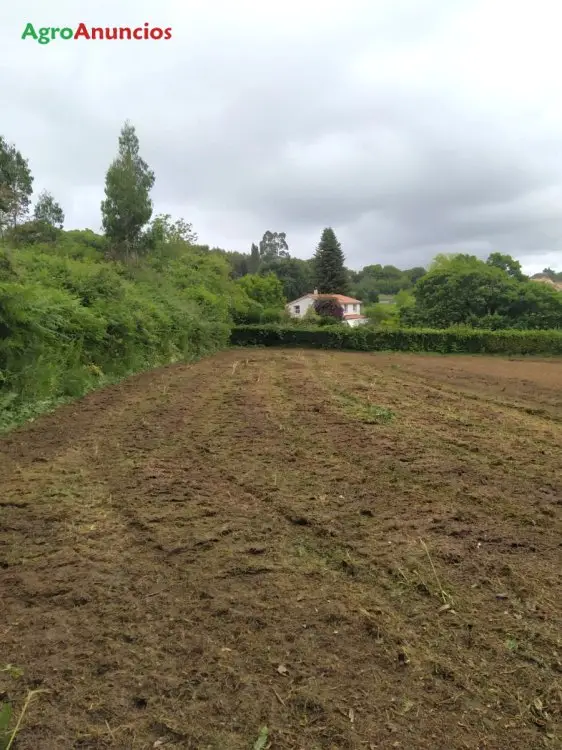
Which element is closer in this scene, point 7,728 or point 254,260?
point 7,728

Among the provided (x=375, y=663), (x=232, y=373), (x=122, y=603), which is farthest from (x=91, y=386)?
(x=375, y=663)

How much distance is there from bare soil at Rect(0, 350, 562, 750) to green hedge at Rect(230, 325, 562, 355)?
83.4ft

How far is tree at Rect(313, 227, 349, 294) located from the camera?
60969 mm

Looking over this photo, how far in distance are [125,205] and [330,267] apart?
114 ft

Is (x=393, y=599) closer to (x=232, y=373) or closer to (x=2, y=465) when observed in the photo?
(x=2, y=465)

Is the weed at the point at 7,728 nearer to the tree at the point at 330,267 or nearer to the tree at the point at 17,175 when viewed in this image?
the tree at the point at 17,175

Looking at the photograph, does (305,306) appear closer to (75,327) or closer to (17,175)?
(17,175)

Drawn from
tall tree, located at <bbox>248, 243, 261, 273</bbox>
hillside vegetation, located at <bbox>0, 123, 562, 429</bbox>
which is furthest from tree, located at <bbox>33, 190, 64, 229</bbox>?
tall tree, located at <bbox>248, 243, 261, 273</bbox>

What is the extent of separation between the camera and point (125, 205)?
30797 millimetres

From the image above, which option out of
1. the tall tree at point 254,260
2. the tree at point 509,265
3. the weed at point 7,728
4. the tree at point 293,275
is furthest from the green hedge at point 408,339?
the tall tree at point 254,260

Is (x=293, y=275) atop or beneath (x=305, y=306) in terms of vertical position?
atop

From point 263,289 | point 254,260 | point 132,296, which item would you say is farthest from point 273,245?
point 132,296

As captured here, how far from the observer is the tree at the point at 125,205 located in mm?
30812

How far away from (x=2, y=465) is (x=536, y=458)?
18.2 ft
